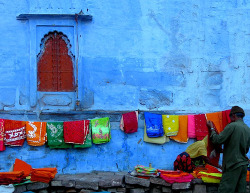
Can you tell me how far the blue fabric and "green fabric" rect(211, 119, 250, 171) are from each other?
1787 millimetres

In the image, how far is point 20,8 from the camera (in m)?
7.74

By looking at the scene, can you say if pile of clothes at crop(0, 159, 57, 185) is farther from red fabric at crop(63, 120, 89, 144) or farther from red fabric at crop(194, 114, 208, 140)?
red fabric at crop(194, 114, 208, 140)

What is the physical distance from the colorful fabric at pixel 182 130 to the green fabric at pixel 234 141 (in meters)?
1.74

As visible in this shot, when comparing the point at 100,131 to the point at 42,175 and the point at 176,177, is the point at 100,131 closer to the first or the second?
the point at 42,175

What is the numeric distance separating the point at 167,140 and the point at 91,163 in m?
1.57

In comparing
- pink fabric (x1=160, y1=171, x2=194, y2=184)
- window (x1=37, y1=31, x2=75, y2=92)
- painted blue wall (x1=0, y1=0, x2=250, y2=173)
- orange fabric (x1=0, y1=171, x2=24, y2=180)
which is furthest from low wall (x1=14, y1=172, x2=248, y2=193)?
window (x1=37, y1=31, x2=75, y2=92)

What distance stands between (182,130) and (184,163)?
0.75m

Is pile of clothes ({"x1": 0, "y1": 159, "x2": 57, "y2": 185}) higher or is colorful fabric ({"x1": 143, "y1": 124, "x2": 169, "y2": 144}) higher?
colorful fabric ({"x1": 143, "y1": 124, "x2": 169, "y2": 144})

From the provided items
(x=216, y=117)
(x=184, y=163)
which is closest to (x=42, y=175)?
(x=184, y=163)

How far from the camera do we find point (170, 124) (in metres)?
7.75

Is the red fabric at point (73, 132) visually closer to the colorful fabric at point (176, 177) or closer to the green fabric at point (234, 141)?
the colorful fabric at point (176, 177)

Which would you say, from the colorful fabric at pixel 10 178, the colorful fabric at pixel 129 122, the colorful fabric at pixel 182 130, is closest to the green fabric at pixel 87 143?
the colorful fabric at pixel 129 122

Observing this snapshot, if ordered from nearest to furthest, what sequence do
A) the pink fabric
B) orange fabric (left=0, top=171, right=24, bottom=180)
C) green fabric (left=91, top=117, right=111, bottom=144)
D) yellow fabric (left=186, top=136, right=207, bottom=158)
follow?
orange fabric (left=0, top=171, right=24, bottom=180), the pink fabric, yellow fabric (left=186, top=136, right=207, bottom=158), green fabric (left=91, top=117, right=111, bottom=144)

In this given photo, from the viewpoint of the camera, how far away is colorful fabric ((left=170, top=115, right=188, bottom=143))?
777 cm
